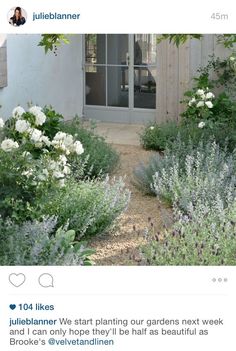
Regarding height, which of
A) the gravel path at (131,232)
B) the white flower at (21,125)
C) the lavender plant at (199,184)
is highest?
the white flower at (21,125)

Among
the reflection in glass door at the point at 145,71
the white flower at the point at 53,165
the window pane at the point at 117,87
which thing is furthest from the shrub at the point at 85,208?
the window pane at the point at 117,87

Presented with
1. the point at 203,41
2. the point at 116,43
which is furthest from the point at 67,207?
the point at 116,43

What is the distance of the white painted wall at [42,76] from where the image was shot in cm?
877

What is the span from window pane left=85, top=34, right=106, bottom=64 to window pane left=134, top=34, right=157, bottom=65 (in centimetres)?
53

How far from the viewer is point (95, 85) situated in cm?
1052

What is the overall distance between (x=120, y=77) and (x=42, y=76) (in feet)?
4.59
